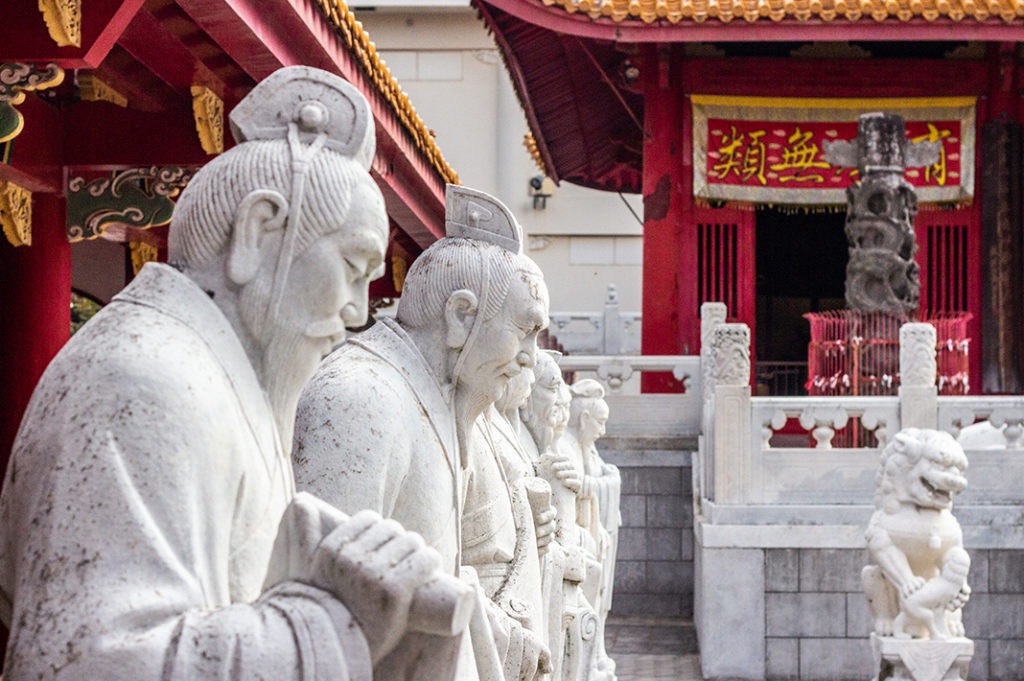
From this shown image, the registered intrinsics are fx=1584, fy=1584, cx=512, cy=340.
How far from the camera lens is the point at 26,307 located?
23.3ft

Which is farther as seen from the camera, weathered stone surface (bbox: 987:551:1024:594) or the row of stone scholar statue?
weathered stone surface (bbox: 987:551:1024:594)

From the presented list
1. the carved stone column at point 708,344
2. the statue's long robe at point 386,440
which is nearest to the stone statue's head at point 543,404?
the statue's long robe at point 386,440

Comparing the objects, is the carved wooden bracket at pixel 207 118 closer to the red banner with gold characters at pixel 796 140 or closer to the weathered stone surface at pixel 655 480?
the weathered stone surface at pixel 655 480

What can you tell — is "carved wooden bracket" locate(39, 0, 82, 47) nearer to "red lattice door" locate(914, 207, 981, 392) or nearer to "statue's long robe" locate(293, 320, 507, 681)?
"statue's long robe" locate(293, 320, 507, 681)

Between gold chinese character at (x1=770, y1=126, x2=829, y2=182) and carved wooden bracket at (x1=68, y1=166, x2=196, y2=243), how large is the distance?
33.8ft

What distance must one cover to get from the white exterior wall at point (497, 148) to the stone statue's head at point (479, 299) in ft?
69.2

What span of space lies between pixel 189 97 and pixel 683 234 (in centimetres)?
994

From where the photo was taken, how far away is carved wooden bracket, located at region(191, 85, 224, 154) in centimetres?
661

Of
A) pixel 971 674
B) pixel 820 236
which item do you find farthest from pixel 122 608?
pixel 820 236

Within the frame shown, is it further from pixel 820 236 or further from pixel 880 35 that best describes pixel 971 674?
pixel 820 236

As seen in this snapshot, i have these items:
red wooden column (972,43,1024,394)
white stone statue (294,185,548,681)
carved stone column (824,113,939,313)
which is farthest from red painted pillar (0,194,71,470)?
red wooden column (972,43,1024,394)

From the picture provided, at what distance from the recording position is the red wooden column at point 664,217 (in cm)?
1631

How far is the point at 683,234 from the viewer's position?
53.8 feet

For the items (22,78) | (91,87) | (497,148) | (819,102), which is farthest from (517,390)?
(497,148)
